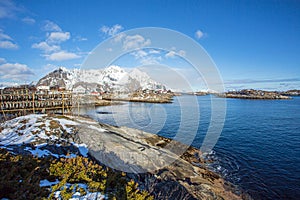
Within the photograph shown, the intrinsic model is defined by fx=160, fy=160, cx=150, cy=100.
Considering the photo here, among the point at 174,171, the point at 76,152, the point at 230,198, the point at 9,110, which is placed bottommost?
the point at 230,198

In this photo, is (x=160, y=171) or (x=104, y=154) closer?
(x=104, y=154)

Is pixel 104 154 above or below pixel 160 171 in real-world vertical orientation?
above

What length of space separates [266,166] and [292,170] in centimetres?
172

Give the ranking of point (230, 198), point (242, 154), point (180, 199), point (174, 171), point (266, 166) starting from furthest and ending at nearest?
point (242, 154)
point (266, 166)
point (174, 171)
point (230, 198)
point (180, 199)

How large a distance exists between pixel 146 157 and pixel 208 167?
544 cm

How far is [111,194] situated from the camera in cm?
477

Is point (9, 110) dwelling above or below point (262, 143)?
above

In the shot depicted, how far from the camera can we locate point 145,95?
3644 inches

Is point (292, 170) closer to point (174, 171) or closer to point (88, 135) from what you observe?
point (174, 171)

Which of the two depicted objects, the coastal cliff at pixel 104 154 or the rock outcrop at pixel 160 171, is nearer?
the coastal cliff at pixel 104 154

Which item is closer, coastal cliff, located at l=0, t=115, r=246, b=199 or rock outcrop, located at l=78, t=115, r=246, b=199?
coastal cliff, located at l=0, t=115, r=246, b=199

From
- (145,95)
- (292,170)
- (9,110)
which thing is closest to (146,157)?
(292,170)

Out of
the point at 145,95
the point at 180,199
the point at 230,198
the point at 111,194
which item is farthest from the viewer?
the point at 145,95

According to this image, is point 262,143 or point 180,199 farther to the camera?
point 262,143
